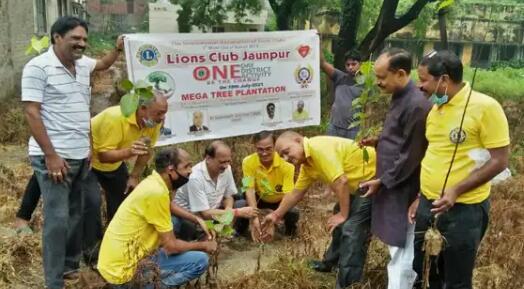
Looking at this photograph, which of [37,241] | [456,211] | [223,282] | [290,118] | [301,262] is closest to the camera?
[456,211]

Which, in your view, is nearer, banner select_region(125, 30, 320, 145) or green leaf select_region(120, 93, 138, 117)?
green leaf select_region(120, 93, 138, 117)

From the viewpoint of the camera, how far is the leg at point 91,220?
12.7 ft

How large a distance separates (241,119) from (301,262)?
2.45m

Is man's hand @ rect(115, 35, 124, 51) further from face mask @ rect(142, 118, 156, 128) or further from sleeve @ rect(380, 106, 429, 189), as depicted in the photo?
sleeve @ rect(380, 106, 429, 189)

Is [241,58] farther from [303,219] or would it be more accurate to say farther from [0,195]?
[0,195]

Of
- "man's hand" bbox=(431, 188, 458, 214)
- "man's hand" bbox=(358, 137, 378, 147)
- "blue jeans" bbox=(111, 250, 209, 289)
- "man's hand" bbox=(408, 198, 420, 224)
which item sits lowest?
"blue jeans" bbox=(111, 250, 209, 289)

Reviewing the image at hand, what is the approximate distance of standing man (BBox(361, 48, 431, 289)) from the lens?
3.01 metres

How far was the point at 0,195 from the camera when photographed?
17.4 feet

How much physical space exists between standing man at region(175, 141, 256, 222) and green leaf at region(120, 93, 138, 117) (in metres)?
1.33

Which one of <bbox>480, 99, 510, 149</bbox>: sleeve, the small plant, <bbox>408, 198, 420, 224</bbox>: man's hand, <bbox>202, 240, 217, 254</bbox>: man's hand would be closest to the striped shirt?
the small plant

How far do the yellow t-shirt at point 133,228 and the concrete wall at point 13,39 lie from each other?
6744mm

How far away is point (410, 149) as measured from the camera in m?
3.02

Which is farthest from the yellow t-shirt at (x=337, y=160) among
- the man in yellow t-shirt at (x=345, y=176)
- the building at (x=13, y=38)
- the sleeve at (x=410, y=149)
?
the building at (x=13, y=38)

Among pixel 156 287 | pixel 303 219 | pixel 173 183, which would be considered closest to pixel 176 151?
pixel 173 183
